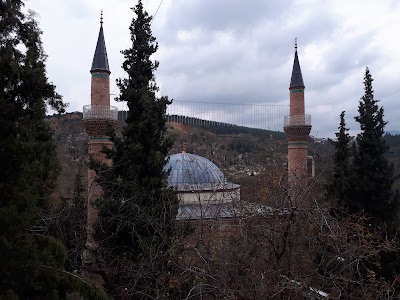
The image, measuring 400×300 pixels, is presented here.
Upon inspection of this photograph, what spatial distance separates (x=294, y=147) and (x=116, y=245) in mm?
9827

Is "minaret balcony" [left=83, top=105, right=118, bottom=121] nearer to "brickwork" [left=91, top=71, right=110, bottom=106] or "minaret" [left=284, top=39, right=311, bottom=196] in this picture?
"brickwork" [left=91, top=71, right=110, bottom=106]

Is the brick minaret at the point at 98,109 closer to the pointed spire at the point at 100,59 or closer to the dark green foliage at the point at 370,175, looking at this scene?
the pointed spire at the point at 100,59

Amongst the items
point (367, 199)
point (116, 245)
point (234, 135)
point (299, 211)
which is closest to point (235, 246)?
point (299, 211)

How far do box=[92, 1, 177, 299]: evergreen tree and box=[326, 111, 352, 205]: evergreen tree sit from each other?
6.44 metres

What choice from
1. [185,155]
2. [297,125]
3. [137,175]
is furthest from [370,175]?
[185,155]

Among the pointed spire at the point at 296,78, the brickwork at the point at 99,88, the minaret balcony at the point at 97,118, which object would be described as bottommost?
the minaret balcony at the point at 97,118

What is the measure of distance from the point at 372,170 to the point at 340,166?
6.00 feet

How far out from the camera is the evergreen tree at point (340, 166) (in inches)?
530

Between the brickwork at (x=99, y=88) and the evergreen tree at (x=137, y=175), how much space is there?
382cm

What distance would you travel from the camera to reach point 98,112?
46.7 ft

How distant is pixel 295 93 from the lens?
17000 mm

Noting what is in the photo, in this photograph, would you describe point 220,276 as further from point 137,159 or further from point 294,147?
point 294,147

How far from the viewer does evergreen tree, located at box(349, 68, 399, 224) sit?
1227 cm

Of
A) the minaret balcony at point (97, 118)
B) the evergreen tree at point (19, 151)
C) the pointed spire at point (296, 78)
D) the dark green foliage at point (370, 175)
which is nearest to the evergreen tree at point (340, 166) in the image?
the dark green foliage at point (370, 175)
